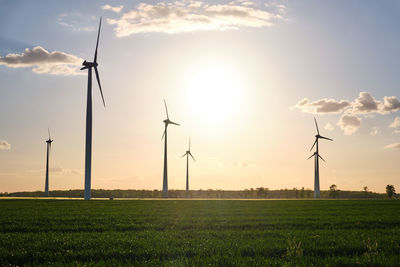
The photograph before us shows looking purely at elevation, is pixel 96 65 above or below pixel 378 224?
above

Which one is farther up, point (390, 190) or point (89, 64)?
point (89, 64)

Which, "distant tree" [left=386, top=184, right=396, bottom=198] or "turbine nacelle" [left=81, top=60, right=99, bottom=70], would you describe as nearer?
"turbine nacelle" [left=81, top=60, right=99, bottom=70]

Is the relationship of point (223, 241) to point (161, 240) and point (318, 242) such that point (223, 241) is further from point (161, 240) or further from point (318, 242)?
point (318, 242)

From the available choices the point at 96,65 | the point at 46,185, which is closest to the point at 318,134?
the point at 96,65

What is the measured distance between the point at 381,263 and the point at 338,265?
129cm

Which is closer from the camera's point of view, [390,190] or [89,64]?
[89,64]

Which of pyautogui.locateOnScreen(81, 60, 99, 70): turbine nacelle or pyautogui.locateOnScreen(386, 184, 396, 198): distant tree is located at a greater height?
pyautogui.locateOnScreen(81, 60, 99, 70): turbine nacelle

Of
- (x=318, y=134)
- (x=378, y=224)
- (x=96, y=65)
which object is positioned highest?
(x=96, y=65)

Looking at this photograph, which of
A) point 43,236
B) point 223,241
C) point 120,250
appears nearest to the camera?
point 120,250

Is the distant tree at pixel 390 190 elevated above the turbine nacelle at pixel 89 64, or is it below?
below

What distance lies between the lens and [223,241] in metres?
18.4

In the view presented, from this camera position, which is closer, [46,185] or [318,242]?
[318,242]

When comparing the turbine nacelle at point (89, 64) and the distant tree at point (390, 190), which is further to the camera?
the distant tree at point (390, 190)

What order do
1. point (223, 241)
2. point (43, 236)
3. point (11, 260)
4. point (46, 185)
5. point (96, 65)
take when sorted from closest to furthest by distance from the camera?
point (11, 260)
point (223, 241)
point (43, 236)
point (96, 65)
point (46, 185)
